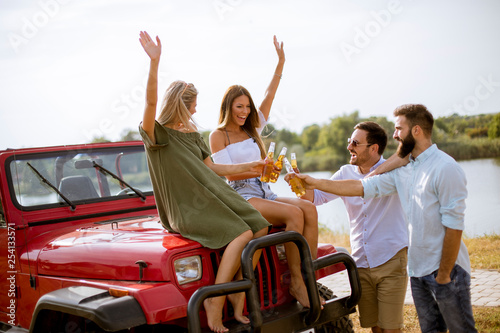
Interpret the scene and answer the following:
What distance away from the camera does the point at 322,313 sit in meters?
3.51

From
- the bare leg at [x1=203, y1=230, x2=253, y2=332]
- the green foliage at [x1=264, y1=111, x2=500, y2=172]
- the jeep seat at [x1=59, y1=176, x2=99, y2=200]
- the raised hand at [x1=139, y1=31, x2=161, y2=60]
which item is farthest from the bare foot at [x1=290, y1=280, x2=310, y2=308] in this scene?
the jeep seat at [x1=59, y1=176, x2=99, y2=200]

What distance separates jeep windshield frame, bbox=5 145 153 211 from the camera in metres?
4.27

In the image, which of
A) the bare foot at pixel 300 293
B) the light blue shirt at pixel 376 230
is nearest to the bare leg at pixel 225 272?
the bare foot at pixel 300 293

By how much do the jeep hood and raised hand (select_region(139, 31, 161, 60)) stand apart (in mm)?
1166

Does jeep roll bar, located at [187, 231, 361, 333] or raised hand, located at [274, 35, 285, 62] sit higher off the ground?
raised hand, located at [274, 35, 285, 62]

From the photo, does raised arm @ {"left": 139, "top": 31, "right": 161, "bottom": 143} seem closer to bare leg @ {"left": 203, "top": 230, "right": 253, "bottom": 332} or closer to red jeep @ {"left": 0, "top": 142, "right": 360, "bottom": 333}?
red jeep @ {"left": 0, "top": 142, "right": 360, "bottom": 333}

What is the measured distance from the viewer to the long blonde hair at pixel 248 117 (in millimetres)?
4113

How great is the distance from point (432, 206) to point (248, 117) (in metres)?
1.69

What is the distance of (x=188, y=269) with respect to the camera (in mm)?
3188

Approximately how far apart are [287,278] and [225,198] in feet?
2.39

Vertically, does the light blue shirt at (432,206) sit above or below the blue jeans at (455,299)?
above

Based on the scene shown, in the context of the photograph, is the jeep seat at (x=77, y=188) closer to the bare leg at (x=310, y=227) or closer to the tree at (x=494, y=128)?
the bare leg at (x=310, y=227)

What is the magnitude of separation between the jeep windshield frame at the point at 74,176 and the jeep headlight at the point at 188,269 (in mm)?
1636

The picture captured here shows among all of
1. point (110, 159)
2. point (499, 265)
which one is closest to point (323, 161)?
point (499, 265)
